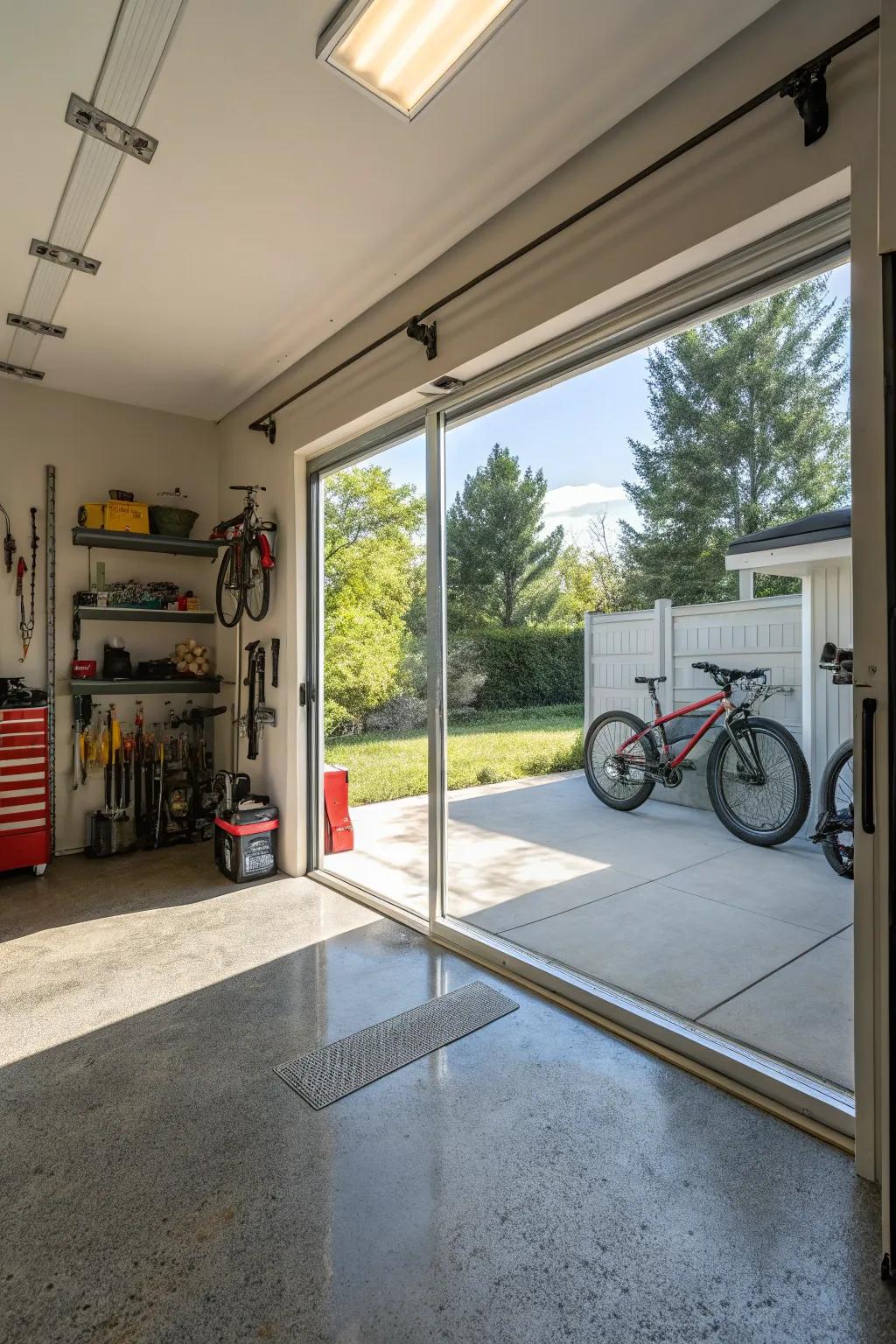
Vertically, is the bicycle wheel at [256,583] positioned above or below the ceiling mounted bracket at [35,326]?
below

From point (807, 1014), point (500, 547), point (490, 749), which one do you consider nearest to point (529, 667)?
point (490, 749)

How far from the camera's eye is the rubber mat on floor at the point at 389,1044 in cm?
217

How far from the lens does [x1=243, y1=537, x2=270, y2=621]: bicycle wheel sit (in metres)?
4.46

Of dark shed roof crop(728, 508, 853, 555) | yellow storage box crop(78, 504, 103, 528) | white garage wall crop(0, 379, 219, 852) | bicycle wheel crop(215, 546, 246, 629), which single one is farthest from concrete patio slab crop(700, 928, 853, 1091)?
yellow storage box crop(78, 504, 103, 528)

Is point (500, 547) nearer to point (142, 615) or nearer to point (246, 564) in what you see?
point (246, 564)

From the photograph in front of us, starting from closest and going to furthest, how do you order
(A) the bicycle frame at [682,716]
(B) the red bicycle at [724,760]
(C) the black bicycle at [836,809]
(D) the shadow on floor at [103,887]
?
(C) the black bicycle at [836,809] < (B) the red bicycle at [724,760] < (A) the bicycle frame at [682,716] < (D) the shadow on floor at [103,887]

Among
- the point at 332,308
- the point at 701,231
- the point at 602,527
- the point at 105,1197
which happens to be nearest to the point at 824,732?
the point at 602,527

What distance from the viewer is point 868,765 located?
1.65 metres

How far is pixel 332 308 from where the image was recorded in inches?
140

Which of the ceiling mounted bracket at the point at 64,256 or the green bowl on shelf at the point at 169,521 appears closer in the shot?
the ceiling mounted bracket at the point at 64,256

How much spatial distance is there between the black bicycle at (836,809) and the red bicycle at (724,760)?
0.23ft

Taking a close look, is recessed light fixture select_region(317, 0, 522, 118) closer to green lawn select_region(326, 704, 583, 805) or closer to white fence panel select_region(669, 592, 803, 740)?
white fence panel select_region(669, 592, 803, 740)

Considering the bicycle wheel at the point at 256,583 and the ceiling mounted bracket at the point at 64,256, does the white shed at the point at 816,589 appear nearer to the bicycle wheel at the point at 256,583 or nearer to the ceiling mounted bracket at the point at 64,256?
the bicycle wheel at the point at 256,583

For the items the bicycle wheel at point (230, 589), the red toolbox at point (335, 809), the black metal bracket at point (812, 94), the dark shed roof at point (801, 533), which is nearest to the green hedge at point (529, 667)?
the dark shed roof at point (801, 533)
